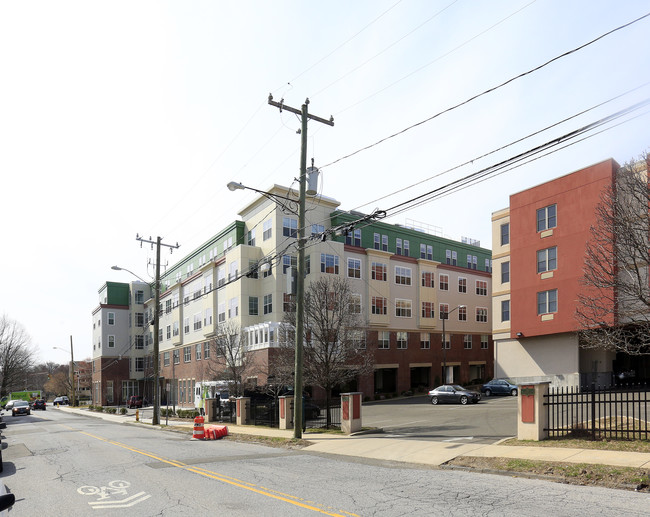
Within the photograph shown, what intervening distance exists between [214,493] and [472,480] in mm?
5113

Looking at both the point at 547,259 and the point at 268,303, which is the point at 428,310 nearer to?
the point at 268,303

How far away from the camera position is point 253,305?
46906 mm

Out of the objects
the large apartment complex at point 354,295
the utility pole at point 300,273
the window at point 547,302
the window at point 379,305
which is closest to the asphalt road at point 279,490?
the utility pole at point 300,273

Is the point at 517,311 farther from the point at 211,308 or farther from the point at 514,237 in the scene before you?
the point at 211,308

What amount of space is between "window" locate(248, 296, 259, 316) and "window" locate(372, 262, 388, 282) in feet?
38.6

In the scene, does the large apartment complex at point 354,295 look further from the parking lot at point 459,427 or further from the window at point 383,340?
the parking lot at point 459,427

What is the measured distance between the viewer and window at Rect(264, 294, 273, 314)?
45531 mm

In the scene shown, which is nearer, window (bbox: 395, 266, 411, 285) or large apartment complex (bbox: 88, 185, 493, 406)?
large apartment complex (bbox: 88, 185, 493, 406)

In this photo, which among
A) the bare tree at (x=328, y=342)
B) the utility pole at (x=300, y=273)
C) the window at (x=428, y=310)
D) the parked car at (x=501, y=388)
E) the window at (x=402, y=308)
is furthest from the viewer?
the window at (x=428, y=310)

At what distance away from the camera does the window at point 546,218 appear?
3756 cm

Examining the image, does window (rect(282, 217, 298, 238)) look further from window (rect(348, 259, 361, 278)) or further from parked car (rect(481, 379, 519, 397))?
parked car (rect(481, 379, 519, 397))

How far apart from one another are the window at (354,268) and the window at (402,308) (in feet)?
20.0

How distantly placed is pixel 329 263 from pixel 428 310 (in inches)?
580

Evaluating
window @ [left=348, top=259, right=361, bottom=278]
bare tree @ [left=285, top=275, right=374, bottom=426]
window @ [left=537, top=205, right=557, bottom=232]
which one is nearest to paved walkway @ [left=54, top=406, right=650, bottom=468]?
bare tree @ [left=285, top=275, right=374, bottom=426]
